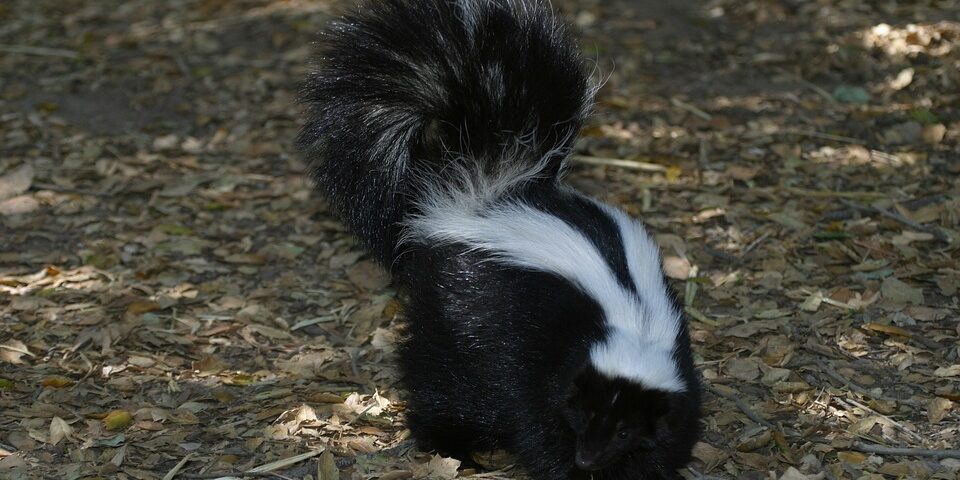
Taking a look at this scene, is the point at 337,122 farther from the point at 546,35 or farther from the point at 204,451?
the point at 204,451

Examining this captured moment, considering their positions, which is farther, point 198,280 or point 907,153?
point 907,153

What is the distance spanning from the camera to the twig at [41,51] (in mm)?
8453

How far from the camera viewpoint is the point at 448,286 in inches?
173

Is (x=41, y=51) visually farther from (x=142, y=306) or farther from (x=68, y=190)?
(x=142, y=306)

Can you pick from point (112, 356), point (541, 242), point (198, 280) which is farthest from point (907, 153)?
point (112, 356)

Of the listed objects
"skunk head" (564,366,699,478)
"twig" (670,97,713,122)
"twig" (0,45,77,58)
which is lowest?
"twig" (0,45,77,58)

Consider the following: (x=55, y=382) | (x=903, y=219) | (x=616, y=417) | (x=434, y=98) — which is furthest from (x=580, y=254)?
(x=903, y=219)

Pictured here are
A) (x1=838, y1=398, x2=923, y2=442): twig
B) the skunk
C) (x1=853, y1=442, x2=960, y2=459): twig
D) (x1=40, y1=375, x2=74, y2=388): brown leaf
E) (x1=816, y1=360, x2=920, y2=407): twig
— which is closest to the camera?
the skunk

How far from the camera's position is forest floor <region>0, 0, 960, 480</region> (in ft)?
14.8

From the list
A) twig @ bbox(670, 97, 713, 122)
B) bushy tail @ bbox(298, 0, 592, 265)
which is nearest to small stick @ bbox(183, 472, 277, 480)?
bushy tail @ bbox(298, 0, 592, 265)

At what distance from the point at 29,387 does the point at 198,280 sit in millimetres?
1195

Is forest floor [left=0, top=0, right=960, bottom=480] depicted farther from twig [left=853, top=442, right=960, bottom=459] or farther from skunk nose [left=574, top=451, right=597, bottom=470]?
skunk nose [left=574, top=451, right=597, bottom=470]

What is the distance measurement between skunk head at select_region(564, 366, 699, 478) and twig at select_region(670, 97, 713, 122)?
141 inches

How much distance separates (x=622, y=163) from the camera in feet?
22.3
